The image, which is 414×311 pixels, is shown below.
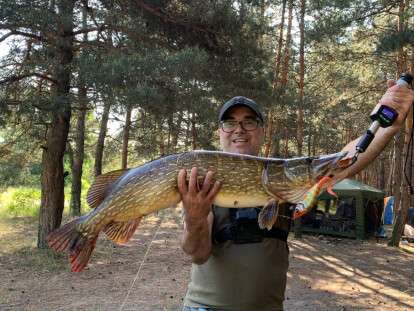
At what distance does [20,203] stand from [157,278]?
466 inches

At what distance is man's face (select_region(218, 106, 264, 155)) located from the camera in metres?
2.78

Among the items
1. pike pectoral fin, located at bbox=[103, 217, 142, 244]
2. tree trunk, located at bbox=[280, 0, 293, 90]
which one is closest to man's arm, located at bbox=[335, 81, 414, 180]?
pike pectoral fin, located at bbox=[103, 217, 142, 244]

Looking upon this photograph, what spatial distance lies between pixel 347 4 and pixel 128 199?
31.1 ft

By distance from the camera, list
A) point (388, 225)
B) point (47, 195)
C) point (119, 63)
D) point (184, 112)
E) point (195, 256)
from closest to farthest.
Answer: point (195, 256), point (119, 63), point (184, 112), point (47, 195), point (388, 225)

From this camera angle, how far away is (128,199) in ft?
7.74

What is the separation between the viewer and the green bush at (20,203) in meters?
17.4

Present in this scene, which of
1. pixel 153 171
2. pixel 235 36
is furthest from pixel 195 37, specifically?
pixel 153 171

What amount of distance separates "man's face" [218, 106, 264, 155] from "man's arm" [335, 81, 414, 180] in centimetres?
62

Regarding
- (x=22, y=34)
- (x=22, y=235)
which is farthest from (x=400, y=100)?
(x=22, y=235)

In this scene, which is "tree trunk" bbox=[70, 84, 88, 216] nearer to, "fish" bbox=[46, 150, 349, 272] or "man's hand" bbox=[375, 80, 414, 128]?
"fish" bbox=[46, 150, 349, 272]

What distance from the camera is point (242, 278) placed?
7.35ft

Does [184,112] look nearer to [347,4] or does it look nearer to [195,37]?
[195,37]

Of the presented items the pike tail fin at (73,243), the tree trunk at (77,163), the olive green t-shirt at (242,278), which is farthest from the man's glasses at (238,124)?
the tree trunk at (77,163)

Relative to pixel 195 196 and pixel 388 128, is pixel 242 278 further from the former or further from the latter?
pixel 388 128
